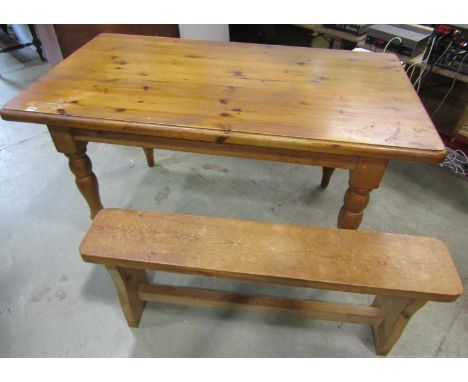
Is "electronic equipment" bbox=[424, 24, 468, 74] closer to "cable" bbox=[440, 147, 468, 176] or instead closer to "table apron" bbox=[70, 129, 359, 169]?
"cable" bbox=[440, 147, 468, 176]

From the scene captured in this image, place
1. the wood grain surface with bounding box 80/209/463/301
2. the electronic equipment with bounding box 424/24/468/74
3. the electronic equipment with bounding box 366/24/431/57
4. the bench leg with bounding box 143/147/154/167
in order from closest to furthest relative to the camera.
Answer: the wood grain surface with bounding box 80/209/463/301 < the electronic equipment with bounding box 424/24/468/74 < the electronic equipment with bounding box 366/24/431/57 < the bench leg with bounding box 143/147/154/167

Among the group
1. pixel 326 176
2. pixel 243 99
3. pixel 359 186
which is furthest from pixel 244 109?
pixel 326 176

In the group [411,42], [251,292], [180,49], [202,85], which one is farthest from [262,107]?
[411,42]

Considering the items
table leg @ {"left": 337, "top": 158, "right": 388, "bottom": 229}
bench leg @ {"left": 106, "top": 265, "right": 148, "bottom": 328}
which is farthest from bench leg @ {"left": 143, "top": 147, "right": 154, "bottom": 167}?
table leg @ {"left": 337, "top": 158, "right": 388, "bottom": 229}

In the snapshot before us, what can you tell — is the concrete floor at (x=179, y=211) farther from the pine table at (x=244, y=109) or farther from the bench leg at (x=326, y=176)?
the pine table at (x=244, y=109)

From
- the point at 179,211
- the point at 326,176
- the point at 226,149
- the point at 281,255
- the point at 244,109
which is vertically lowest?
the point at 179,211

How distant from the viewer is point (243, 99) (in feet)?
3.66

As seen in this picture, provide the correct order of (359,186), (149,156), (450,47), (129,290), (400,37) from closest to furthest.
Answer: (359,186) < (129,290) < (450,47) < (400,37) < (149,156)

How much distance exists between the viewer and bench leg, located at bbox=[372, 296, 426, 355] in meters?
1.01

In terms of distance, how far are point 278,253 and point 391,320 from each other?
544 millimetres

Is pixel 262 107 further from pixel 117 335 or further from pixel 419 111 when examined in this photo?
pixel 117 335

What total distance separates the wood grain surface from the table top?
28 centimetres

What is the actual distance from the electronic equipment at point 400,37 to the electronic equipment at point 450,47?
8cm

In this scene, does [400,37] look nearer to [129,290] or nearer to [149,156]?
[149,156]
